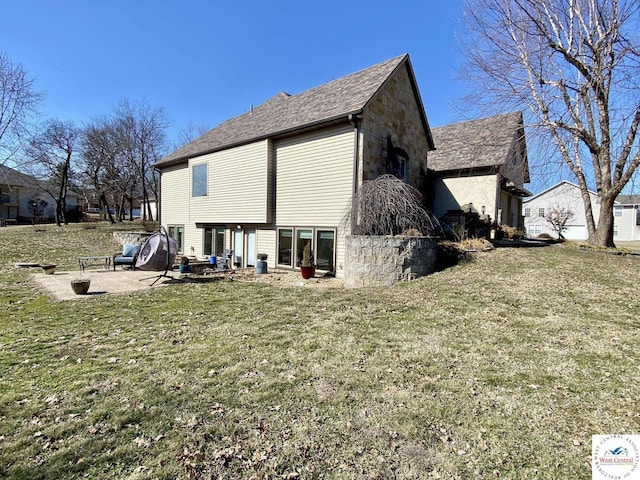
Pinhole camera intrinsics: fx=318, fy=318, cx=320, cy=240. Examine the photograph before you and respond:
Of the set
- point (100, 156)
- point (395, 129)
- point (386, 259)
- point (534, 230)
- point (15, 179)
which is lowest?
point (386, 259)

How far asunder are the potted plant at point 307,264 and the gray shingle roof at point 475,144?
27.8ft

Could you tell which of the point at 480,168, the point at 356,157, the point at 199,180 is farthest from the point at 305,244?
the point at 480,168

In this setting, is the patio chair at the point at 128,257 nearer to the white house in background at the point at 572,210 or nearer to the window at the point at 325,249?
the window at the point at 325,249

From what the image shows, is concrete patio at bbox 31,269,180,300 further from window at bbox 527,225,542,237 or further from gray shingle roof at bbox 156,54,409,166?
window at bbox 527,225,542,237

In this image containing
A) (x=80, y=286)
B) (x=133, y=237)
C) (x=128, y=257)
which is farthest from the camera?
(x=133, y=237)

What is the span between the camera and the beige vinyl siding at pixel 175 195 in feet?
58.3

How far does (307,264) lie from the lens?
11172mm

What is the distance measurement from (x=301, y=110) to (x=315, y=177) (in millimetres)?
3611

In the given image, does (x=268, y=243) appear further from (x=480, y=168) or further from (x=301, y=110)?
(x=480, y=168)

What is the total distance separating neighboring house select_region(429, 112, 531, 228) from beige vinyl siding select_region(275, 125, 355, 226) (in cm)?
594

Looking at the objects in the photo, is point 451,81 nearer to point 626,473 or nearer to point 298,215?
point 298,215

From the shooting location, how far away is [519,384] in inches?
143

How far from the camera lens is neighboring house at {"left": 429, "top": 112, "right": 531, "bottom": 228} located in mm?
14672

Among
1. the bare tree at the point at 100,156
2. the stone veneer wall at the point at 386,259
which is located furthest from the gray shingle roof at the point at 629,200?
the bare tree at the point at 100,156
